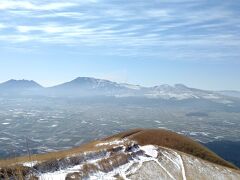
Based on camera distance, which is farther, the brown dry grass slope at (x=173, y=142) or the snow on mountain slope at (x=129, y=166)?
the brown dry grass slope at (x=173, y=142)

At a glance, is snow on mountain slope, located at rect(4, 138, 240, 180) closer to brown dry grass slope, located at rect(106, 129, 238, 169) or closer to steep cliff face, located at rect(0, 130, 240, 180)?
steep cliff face, located at rect(0, 130, 240, 180)

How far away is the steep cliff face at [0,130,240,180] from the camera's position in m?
70.1

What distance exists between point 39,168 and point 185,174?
30.7 m

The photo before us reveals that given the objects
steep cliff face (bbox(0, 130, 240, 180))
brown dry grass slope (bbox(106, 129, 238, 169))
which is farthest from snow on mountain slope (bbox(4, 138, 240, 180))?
brown dry grass slope (bbox(106, 129, 238, 169))

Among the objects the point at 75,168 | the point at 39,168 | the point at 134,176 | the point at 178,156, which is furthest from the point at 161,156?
the point at 39,168

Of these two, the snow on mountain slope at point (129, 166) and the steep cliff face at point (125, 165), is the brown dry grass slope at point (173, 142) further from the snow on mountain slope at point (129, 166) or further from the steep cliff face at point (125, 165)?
the snow on mountain slope at point (129, 166)

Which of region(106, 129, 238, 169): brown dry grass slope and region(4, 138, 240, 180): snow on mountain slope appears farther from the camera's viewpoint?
region(106, 129, 238, 169): brown dry grass slope

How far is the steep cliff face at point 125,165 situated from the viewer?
70062 millimetres

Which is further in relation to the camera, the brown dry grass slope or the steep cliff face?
the brown dry grass slope

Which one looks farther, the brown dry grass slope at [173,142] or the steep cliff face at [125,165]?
the brown dry grass slope at [173,142]

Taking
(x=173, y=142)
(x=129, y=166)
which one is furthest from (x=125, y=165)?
(x=173, y=142)

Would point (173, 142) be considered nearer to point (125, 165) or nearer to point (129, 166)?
point (129, 166)

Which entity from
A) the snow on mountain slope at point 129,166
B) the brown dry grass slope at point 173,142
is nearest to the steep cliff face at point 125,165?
the snow on mountain slope at point 129,166

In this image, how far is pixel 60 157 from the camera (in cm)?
7612
